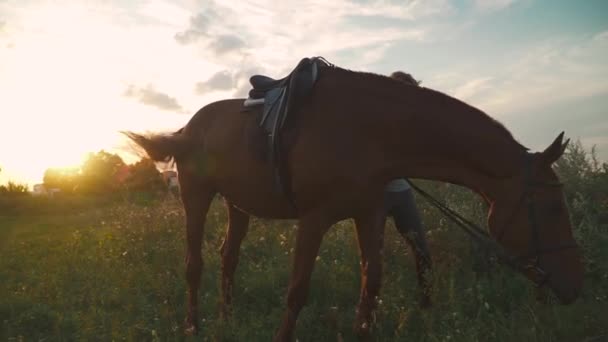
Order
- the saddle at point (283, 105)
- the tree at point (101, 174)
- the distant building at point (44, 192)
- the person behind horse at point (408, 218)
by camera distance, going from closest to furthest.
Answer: the saddle at point (283, 105) → the person behind horse at point (408, 218) → the distant building at point (44, 192) → the tree at point (101, 174)

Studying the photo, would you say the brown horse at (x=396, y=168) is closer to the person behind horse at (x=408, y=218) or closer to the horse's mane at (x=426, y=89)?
the horse's mane at (x=426, y=89)

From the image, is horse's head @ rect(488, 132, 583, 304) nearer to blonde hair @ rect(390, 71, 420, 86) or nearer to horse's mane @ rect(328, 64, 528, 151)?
horse's mane @ rect(328, 64, 528, 151)

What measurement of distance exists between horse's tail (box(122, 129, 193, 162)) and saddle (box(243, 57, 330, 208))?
134cm

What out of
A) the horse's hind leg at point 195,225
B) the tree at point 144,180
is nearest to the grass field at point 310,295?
the horse's hind leg at point 195,225

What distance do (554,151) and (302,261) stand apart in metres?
2.10

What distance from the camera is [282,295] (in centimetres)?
499

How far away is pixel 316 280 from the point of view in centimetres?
501

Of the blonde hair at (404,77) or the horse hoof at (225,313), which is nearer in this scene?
the horse hoof at (225,313)

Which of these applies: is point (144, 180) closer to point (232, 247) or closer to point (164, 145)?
point (164, 145)

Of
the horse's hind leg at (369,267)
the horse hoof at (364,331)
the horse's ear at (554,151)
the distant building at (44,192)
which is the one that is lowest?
the horse hoof at (364,331)

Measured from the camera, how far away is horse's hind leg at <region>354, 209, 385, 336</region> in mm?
3854

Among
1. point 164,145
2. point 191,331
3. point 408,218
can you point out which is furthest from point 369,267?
point 164,145

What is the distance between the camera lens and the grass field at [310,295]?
378 centimetres

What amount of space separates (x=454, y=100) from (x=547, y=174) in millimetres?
911
